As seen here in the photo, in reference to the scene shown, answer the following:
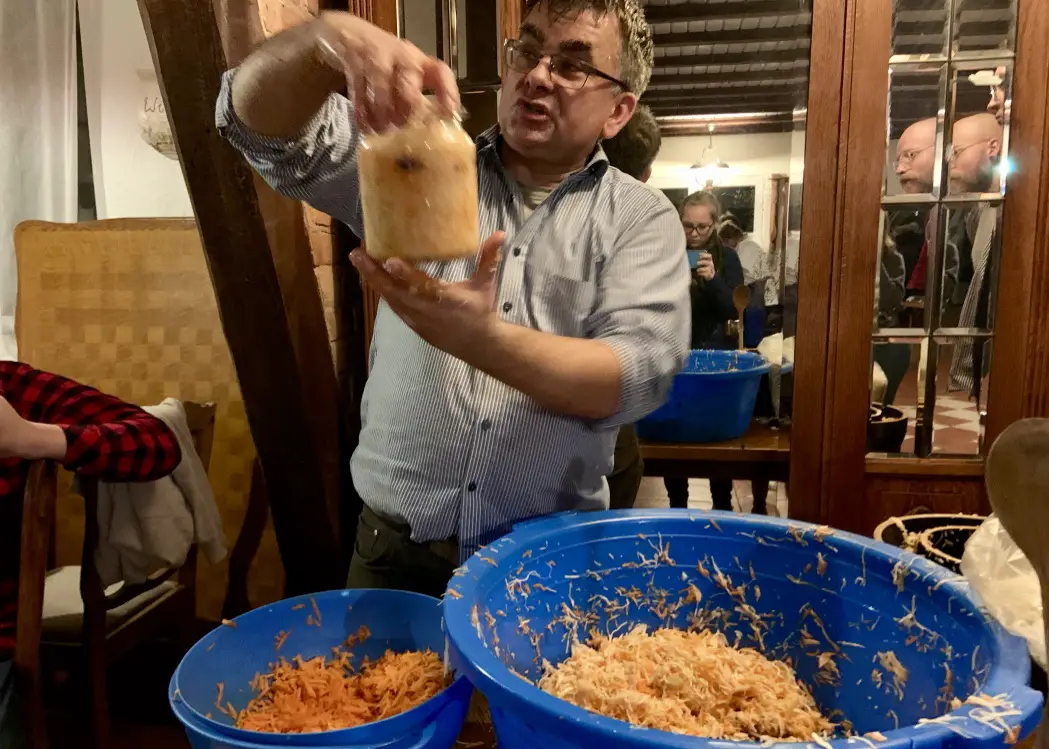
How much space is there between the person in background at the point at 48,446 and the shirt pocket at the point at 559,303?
919 millimetres

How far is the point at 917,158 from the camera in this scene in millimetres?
1773

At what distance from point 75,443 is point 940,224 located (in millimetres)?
1956

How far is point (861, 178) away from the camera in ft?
5.80

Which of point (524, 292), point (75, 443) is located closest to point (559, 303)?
point (524, 292)

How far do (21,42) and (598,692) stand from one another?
2.62 metres

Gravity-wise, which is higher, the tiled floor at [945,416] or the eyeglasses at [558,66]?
the eyeglasses at [558,66]

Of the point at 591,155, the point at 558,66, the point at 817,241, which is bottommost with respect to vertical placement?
the point at 817,241

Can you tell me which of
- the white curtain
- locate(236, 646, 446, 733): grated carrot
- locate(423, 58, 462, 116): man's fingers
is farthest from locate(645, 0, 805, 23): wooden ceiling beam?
the white curtain

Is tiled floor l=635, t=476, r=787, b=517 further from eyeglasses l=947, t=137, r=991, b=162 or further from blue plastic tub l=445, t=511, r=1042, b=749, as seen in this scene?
blue plastic tub l=445, t=511, r=1042, b=749

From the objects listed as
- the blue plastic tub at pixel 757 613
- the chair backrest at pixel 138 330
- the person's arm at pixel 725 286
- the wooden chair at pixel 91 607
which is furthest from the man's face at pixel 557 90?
the chair backrest at pixel 138 330

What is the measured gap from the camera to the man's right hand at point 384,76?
72cm

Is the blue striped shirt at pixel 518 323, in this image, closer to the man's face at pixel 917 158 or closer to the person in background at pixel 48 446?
the person in background at pixel 48 446

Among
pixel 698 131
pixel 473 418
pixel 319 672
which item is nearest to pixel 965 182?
pixel 698 131

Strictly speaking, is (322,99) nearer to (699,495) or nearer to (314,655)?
(314,655)
